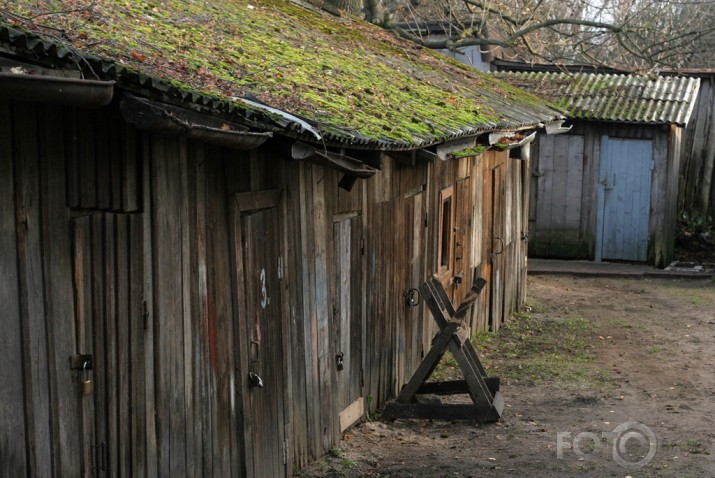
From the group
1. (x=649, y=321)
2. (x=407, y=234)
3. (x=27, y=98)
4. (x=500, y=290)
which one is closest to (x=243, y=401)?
(x=27, y=98)

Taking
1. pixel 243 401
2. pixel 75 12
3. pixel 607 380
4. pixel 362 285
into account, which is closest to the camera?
pixel 75 12

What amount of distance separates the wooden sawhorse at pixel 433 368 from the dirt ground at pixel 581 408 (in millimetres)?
118

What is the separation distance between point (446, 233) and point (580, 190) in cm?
812

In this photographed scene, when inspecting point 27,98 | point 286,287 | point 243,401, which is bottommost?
point 243,401

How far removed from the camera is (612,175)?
19219 millimetres

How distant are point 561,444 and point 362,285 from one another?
2.16 meters

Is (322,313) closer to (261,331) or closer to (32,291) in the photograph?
(261,331)

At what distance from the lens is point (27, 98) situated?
12.7 feet

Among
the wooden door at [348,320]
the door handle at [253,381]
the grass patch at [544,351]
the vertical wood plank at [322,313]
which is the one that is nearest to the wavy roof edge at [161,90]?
the vertical wood plank at [322,313]

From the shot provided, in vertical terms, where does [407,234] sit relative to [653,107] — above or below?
below

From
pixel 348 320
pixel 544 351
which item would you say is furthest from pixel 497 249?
pixel 348 320

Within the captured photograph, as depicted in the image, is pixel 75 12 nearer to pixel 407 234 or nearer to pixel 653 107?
pixel 407 234

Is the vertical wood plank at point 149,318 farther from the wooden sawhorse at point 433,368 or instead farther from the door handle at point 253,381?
the wooden sawhorse at point 433,368

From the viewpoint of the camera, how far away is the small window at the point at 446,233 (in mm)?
11648
